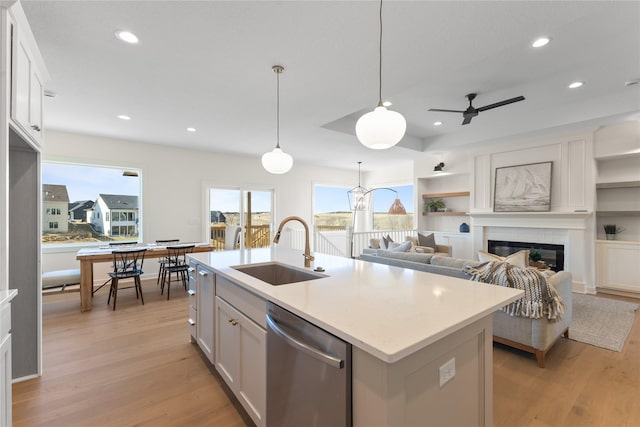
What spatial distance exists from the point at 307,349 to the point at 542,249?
5.65 metres

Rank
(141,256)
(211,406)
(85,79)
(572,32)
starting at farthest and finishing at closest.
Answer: (141,256) < (85,79) < (572,32) < (211,406)

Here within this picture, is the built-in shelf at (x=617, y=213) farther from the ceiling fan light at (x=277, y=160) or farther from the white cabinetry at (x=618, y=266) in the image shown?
the ceiling fan light at (x=277, y=160)

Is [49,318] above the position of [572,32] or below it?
A: below

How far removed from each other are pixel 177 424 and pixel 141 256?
10.0 feet

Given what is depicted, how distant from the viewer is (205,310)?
7.65ft

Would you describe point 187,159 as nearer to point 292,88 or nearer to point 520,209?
point 292,88

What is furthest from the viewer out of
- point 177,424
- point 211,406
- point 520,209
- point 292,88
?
point 520,209

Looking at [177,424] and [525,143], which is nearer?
[177,424]

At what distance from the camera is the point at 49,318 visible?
3391mm

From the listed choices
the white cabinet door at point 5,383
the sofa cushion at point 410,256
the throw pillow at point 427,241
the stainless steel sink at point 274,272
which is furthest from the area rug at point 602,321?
the white cabinet door at point 5,383

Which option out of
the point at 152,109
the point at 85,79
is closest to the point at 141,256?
the point at 152,109

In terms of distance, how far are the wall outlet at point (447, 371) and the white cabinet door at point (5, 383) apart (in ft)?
6.29

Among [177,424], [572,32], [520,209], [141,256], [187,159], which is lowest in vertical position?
[177,424]

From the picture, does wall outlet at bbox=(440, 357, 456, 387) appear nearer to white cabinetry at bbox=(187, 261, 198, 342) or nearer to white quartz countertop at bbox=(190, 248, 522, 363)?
white quartz countertop at bbox=(190, 248, 522, 363)
